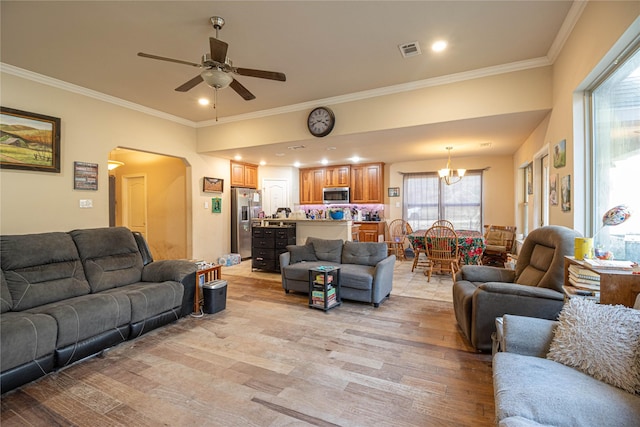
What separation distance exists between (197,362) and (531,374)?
229 cm

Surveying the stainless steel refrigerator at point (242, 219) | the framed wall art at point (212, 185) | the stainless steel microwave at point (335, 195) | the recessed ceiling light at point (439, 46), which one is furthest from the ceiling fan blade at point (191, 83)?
the stainless steel microwave at point (335, 195)

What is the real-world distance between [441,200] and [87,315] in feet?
23.0

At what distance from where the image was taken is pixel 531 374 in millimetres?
1371

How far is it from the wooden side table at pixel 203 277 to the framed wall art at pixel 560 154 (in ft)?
13.5

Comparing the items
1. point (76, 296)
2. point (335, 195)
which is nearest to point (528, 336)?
point (76, 296)

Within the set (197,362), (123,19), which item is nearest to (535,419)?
(197,362)

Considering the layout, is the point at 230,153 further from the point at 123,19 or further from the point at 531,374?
the point at 531,374

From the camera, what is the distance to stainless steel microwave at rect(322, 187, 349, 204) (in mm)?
7785

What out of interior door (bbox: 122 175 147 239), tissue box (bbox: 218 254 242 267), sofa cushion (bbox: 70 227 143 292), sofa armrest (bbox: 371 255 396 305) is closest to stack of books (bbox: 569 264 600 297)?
sofa armrest (bbox: 371 255 396 305)

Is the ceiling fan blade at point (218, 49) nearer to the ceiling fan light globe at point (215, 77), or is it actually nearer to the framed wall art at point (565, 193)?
the ceiling fan light globe at point (215, 77)

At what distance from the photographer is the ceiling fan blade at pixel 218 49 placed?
2.24 metres

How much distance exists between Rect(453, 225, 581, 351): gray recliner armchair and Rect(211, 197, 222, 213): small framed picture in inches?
198

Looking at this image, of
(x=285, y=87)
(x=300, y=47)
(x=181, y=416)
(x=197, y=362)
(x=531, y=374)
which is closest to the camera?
(x=531, y=374)

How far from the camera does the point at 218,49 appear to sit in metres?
2.32
